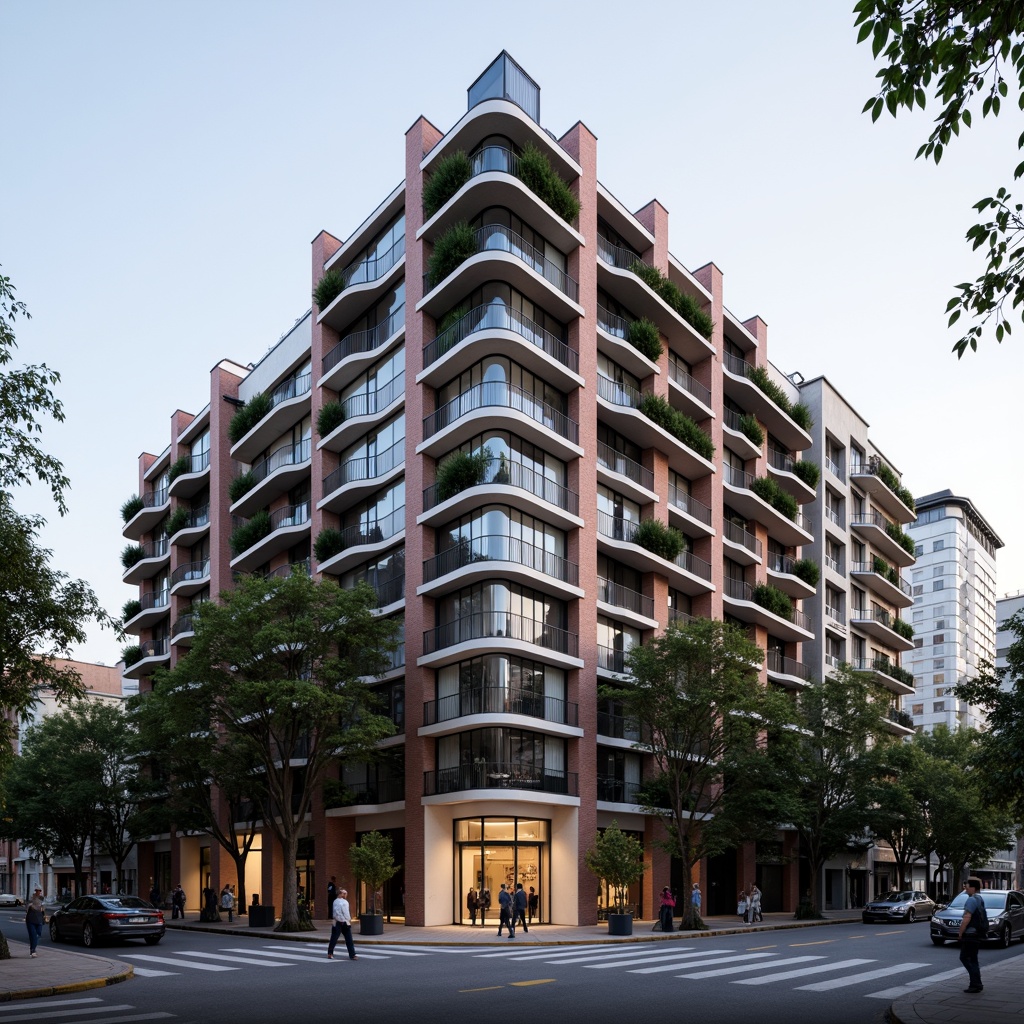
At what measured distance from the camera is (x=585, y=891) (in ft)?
136

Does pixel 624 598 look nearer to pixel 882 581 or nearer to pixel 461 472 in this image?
pixel 461 472

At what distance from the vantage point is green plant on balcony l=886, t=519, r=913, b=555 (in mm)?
78675

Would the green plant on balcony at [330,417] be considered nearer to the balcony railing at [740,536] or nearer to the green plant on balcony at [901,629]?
the balcony railing at [740,536]

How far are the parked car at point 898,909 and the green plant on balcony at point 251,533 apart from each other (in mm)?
33101

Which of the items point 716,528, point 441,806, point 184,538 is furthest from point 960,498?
point 441,806

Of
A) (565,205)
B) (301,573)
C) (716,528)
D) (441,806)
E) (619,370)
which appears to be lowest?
(441,806)

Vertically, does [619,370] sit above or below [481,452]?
above

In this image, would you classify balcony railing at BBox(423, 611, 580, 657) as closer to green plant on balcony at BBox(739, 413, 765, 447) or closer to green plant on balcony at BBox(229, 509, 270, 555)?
green plant on balcony at BBox(229, 509, 270, 555)

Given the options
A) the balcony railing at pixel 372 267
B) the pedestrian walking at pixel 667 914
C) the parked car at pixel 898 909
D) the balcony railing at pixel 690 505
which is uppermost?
the balcony railing at pixel 372 267

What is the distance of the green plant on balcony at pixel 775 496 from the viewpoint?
195 ft

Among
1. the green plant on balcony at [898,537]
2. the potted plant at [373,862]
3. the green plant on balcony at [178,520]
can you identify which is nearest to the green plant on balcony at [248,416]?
the green plant on balcony at [178,520]

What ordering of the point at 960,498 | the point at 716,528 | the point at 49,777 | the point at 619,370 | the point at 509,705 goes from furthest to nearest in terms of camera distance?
the point at 960,498 < the point at 49,777 < the point at 716,528 < the point at 619,370 < the point at 509,705

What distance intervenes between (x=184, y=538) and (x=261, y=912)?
29002 mm

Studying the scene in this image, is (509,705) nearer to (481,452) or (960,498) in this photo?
(481,452)
